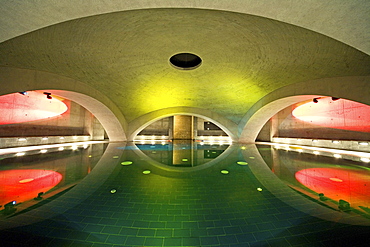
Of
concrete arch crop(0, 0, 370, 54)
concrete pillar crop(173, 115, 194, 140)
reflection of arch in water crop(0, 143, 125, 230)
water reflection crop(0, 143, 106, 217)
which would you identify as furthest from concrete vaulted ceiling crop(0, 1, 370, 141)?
concrete pillar crop(173, 115, 194, 140)

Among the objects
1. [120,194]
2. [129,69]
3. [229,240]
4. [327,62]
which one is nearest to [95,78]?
[129,69]

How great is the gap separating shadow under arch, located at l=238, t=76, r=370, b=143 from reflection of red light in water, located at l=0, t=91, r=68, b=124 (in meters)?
18.8

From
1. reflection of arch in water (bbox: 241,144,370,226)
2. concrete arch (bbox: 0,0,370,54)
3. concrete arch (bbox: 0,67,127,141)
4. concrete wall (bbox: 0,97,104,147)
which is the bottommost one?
reflection of arch in water (bbox: 241,144,370,226)

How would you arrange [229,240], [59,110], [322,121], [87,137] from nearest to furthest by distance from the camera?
[229,240]
[322,121]
[59,110]
[87,137]

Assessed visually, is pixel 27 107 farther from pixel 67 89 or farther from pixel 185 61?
pixel 185 61

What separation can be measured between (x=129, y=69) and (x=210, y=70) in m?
4.91

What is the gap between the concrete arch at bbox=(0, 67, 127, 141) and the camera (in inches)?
260

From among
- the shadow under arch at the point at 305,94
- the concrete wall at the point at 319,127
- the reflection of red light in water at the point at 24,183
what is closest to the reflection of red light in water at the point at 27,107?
the reflection of red light in water at the point at 24,183

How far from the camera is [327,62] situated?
6219mm

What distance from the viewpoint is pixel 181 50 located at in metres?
7.29

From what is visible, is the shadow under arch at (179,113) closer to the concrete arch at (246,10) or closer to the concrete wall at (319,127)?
the concrete wall at (319,127)

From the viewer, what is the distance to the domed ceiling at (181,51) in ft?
16.4

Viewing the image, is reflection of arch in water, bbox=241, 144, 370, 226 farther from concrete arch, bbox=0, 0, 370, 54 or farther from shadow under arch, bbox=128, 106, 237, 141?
shadow under arch, bbox=128, 106, 237, 141

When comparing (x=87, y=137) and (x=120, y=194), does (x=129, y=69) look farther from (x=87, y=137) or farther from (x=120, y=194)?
(x=87, y=137)
